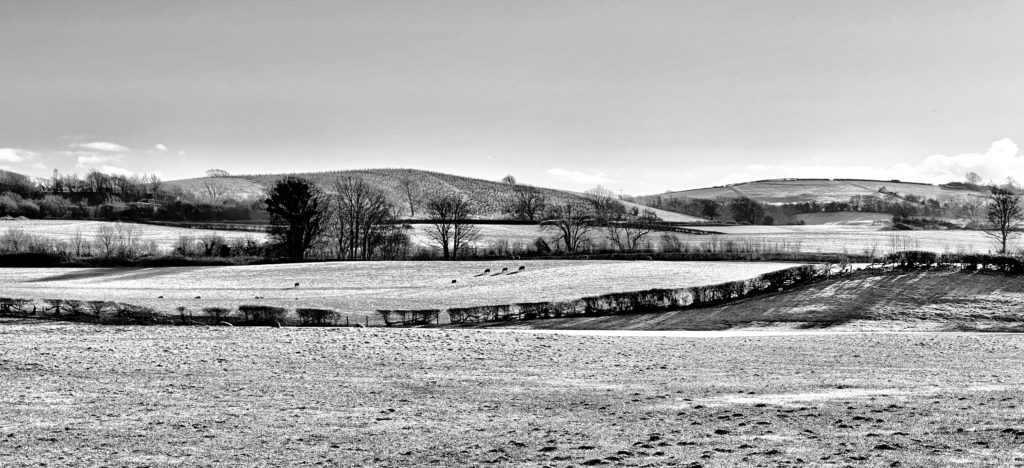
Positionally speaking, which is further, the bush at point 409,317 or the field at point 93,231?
the field at point 93,231

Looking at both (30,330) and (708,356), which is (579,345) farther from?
(30,330)

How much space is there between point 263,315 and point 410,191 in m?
143

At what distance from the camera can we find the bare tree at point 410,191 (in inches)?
6362

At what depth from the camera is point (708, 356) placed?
28219mm

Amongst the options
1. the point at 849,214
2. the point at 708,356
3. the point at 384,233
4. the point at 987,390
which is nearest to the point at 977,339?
the point at 708,356

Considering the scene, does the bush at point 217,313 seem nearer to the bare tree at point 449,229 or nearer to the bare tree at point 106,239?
the bare tree at point 449,229

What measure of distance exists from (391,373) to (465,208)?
86.9 metres

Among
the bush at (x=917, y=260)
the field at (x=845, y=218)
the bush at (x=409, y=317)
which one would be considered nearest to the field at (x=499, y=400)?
the bush at (x=409, y=317)

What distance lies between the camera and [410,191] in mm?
180875

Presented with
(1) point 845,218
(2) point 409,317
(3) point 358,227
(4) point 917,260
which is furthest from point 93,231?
(1) point 845,218

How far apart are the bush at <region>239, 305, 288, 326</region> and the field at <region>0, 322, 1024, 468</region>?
20.1 ft

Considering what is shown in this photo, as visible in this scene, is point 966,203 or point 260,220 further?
point 966,203

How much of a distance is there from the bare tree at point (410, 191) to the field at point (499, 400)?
12491 cm

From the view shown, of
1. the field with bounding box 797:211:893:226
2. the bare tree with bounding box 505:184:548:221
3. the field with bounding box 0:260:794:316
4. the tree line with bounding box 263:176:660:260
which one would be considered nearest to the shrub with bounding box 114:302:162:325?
the field with bounding box 0:260:794:316
